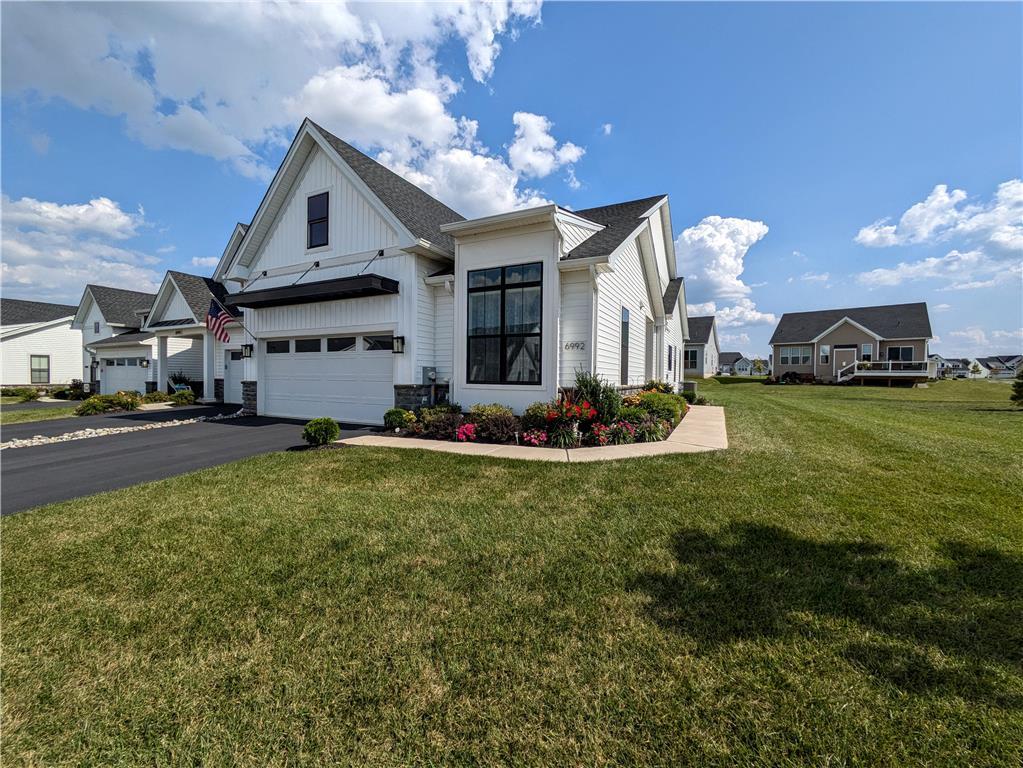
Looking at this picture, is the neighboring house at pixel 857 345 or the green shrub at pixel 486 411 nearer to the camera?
the green shrub at pixel 486 411

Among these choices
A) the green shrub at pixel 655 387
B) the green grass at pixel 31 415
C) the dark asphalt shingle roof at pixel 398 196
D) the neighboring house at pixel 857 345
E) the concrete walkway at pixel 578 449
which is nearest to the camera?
the concrete walkway at pixel 578 449

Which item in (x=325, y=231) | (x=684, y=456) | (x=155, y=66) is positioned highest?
(x=155, y=66)

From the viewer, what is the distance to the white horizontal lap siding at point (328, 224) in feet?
36.2

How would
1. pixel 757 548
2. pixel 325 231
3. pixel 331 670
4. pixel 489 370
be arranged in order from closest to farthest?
pixel 331 670, pixel 757 548, pixel 489 370, pixel 325 231

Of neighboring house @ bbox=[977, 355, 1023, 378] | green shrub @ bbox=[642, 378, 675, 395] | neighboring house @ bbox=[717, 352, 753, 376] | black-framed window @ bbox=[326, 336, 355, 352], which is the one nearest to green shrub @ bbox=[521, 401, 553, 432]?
black-framed window @ bbox=[326, 336, 355, 352]

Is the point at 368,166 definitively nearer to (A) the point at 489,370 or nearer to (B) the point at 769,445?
(A) the point at 489,370

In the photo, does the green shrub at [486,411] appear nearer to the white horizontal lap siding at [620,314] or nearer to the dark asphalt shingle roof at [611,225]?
the white horizontal lap siding at [620,314]

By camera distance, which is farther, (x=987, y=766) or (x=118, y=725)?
(x=118, y=725)

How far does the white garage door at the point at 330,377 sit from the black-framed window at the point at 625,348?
6.59m

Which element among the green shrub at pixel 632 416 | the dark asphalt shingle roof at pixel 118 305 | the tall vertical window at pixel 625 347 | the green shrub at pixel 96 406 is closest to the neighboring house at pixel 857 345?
the tall vertical window at pixel 625 347

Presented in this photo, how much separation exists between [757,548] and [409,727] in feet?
10.6

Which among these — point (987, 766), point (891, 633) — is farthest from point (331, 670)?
point (891, 633)

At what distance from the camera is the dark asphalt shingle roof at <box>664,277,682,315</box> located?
17.2 metres

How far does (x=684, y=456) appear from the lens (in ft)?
22.1
